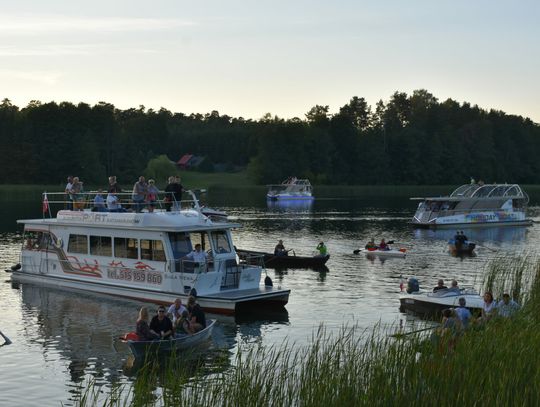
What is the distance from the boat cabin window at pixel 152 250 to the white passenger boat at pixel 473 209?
180 feet

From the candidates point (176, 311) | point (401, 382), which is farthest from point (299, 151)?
point (401, 382)

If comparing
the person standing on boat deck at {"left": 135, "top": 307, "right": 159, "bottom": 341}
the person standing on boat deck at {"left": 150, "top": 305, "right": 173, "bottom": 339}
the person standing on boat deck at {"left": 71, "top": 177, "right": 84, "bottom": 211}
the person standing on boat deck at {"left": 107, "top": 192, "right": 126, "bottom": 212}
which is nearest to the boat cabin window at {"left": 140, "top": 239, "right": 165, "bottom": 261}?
the person standing on boat deck at {"left": 107, "top": 192, "right": 126, "bottom": 212}

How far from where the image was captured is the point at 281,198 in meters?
144

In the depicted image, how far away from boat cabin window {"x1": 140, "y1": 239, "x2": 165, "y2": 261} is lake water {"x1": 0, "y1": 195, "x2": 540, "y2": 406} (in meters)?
2.43

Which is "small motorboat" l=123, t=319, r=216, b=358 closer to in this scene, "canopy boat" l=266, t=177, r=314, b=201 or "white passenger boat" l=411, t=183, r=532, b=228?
"white passenger boat" l=411, t=183, r=532, b=228

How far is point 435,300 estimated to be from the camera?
35.7 meters

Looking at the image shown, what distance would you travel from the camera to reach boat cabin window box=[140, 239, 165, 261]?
37219 mm

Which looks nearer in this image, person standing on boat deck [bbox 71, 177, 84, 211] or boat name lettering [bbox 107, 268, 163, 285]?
boat name lettering [bbox 107, 268, 163, 285]

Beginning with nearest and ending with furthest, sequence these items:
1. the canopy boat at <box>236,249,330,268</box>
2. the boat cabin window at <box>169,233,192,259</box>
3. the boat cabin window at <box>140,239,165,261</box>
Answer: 1. the boat cabin window at <box>169,233,192,259</box>
2. the boat cabin window at <box>140,239,165,261</box>
3. the canopy boat at <box>236,249,330,268</box>

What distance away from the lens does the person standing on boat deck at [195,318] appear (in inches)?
1132

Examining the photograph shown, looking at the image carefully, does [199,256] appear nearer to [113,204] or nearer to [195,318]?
[113,204]

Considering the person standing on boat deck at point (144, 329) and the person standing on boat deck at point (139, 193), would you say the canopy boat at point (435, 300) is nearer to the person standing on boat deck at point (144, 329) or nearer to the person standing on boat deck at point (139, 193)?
the person standing on boat deck at point (144, 329)

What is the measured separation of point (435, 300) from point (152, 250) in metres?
13.3

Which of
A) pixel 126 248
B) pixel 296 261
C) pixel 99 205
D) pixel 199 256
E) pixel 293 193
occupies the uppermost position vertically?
pixel 293 193
